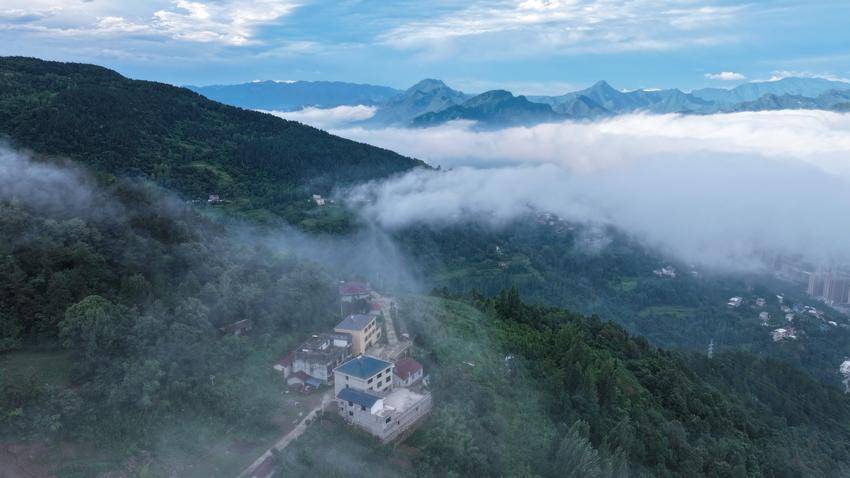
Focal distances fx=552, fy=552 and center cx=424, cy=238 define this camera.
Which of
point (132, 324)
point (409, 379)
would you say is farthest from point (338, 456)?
point (132, 324)

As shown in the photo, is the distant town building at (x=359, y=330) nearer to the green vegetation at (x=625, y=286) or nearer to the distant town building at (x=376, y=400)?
the distant town building at (x=376, y=400)

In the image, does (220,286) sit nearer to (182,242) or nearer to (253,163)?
(182,242)

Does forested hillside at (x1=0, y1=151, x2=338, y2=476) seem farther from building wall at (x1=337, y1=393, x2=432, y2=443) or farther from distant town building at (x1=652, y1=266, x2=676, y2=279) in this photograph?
distant town building at (x1=652, y1=266, x2=676, y2=279)

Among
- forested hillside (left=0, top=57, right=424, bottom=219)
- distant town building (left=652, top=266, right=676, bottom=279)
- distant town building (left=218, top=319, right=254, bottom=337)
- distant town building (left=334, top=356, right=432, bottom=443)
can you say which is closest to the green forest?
distant town building (left=218, top=319, right=254, bottom=337)

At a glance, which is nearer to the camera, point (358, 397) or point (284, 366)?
point (358, 397)

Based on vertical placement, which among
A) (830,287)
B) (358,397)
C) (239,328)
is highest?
(239,328)

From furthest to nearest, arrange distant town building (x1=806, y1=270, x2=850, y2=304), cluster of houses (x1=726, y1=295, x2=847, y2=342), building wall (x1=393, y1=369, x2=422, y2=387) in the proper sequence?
distant town building (x1=806, y1=270, x2=850, y2=304) → cluster of houses (x1=726, y1=295, x2=847, y2=342) → building wall (x1=393, y1=369, x2=422, y2=387)

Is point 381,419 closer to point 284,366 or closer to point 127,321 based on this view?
point 284,366
